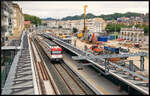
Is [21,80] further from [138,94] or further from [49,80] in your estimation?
[138,94]

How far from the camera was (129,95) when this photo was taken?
37.1 ft

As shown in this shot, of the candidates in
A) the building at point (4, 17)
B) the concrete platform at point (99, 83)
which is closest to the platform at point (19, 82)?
the concrete platform at point (99, 83)

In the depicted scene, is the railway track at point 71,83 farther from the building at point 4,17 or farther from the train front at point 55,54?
the building at point 4,17

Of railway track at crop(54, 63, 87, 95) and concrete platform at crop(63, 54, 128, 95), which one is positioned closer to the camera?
concrete platform at crop(63, 54, 128, 95)

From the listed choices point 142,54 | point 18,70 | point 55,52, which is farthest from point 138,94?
point 55,52

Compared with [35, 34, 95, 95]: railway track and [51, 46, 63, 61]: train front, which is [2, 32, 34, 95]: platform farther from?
[51, 46, 63, 61]: train front

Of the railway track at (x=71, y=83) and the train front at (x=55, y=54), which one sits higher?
the train front at (x=55, y=54)

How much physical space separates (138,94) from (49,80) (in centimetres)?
829

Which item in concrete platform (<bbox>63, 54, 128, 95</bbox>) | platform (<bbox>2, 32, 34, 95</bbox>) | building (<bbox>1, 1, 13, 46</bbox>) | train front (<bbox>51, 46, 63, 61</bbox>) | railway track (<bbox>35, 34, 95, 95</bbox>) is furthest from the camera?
train front (<bbox>51, 46, 63, 61</bbox>)

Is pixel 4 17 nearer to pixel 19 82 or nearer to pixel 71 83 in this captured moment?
pixel 71 83

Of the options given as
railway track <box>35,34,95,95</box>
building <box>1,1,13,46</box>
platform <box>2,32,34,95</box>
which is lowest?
railway track <box>35,34,95,95</box>

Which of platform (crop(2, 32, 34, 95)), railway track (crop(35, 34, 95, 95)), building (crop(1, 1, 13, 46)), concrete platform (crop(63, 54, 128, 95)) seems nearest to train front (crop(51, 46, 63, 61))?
railway track (crop(35, 34, 95, 95))

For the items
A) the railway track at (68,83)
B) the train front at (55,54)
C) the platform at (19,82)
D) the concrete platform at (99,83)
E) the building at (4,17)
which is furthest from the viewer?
the train front at (55,54)

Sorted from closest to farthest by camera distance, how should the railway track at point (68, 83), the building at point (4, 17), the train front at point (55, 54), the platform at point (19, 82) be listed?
the platform at point (19, 82), the railway track at point (68, 83), the building at point (4, 17), the train front at point (55, 54)
